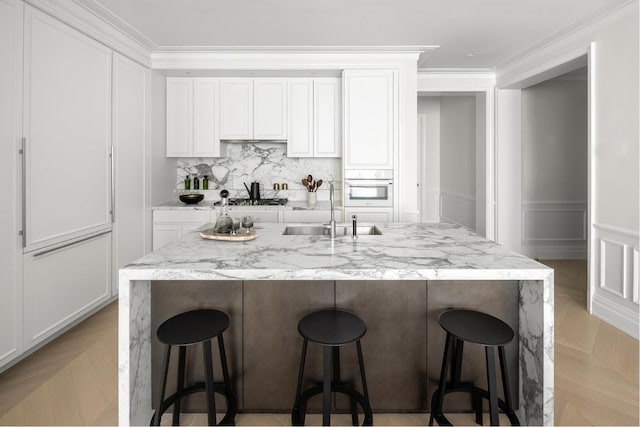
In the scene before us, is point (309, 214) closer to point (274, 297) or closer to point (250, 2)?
point (250, 2)

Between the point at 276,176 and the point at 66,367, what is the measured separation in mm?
3256

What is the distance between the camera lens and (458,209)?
6672 millimetres

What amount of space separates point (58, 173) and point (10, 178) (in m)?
0.44

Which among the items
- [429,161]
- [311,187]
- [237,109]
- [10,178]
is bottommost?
[10,178]

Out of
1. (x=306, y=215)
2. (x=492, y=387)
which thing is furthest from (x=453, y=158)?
(x=492, y=387)

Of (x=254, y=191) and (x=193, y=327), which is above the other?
(x=254, y=191)

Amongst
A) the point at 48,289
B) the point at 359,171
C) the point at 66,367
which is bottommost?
the point at 66,367

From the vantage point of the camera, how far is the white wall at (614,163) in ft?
9.98

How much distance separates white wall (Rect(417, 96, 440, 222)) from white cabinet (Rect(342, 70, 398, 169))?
333cm

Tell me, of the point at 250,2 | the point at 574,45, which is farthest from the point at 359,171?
the point at 574,45

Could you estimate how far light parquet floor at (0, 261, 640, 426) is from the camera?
78.1 inches

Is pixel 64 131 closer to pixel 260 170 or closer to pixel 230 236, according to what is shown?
pixel 230 236

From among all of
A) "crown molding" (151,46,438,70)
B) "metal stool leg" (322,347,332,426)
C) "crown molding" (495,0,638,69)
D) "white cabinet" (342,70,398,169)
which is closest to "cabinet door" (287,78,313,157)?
"crown molding" (151,46,438,70)

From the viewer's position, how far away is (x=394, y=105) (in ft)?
14.7
